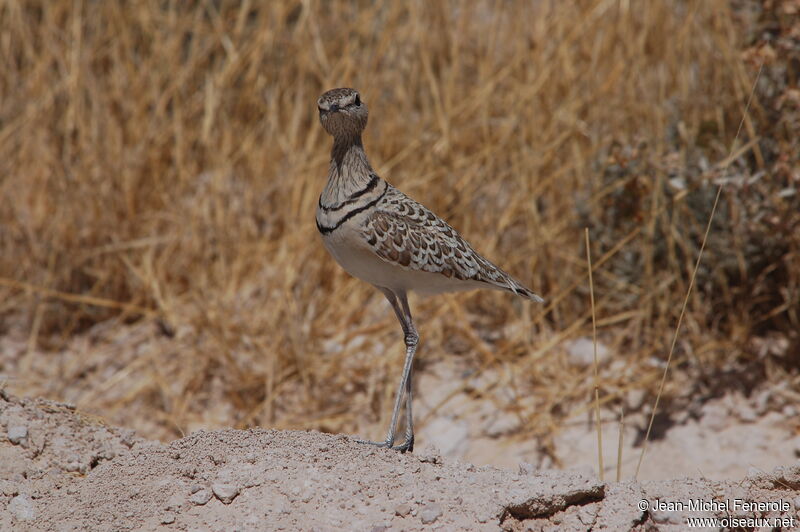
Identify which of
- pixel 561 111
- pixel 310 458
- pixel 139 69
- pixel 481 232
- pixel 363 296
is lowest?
pixel 310 458

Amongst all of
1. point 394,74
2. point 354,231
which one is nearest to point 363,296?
point 394,74

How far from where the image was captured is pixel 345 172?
3293 millimetres

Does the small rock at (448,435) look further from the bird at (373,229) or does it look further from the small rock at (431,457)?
the small rock at (431,457)

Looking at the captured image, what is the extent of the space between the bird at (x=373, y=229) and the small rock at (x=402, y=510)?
1.50 feet

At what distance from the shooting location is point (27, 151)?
6219mm

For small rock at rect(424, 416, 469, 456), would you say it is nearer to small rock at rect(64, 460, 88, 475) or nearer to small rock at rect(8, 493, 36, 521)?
small rock at rect(64, 460, 88, 475)

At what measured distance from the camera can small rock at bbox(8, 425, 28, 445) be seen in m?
3.25

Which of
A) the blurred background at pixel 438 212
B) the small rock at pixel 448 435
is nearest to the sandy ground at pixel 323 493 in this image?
the blurred background at pixel 438 212

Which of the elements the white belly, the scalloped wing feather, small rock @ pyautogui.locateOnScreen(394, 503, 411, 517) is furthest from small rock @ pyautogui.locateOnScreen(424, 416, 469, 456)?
small rock @ pyautogui.locateOnScreen(394, 503, 411, 517)

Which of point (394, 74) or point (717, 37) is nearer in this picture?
point (717, 37)

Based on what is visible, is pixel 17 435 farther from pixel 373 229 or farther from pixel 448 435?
pixel 448 435

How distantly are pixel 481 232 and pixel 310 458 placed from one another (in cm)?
286

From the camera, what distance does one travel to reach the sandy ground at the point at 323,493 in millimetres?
2777

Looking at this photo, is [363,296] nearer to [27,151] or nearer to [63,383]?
[63,383]
